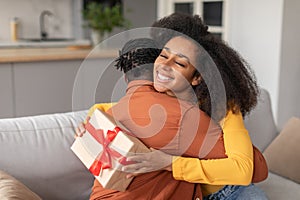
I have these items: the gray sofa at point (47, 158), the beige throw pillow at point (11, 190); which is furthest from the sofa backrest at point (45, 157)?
the beige throw pillow at point (11, 190)

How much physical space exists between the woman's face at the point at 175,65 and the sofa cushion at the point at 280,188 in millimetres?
760

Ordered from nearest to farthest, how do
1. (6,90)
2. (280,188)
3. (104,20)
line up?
(280,188), (6,90), (104,20)

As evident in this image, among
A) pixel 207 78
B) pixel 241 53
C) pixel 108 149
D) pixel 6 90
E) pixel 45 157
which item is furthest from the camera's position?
pixel 241 53

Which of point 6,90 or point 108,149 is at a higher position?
point 108,149

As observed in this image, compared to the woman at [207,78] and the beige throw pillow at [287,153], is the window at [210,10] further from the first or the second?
the woman at [207,78]

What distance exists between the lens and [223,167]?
4.11ft

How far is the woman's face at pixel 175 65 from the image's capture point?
1285 millimetres

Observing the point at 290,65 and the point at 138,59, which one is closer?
the point at 138,59

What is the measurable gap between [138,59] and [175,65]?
0.48 ft

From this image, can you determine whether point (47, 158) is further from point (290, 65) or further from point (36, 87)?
point (290, 65)

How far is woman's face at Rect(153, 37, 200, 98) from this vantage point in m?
1.29

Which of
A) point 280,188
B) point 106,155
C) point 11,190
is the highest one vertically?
point 106,155

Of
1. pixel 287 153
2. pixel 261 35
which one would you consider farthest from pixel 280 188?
pixel 261 35

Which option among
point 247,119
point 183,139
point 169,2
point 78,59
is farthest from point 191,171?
point 169,2
